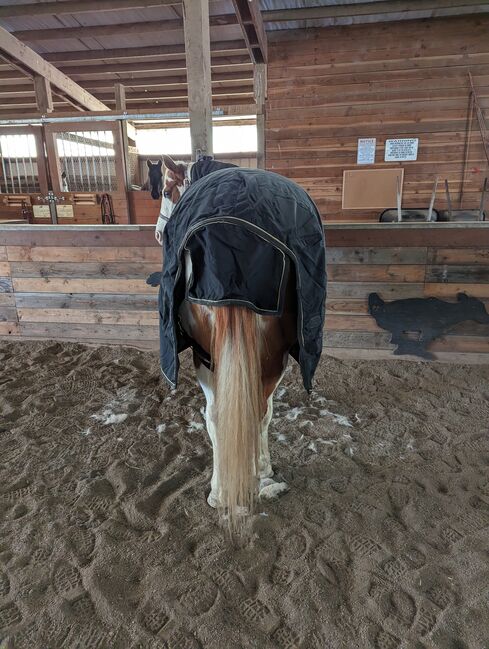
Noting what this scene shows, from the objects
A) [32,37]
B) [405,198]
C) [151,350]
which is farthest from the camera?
[405,198]

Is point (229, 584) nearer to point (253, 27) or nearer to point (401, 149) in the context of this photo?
point (253, 27)

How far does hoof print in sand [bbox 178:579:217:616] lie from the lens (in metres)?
1.27

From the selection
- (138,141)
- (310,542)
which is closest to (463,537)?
(310,542)

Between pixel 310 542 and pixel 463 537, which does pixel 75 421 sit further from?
pixel 463 537

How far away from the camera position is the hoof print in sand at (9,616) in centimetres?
122

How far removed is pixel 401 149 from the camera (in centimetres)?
546

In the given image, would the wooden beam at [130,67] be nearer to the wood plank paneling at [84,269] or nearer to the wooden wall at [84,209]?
the wooden wall at [84,209]

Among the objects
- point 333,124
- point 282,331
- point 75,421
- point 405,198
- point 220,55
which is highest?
point 220,55

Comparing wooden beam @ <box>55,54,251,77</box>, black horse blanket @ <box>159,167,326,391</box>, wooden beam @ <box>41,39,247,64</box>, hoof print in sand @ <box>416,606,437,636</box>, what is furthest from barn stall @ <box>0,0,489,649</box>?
wooden beam @ <box>55,54,251,77</box>

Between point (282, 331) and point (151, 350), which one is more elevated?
point (282, 331)

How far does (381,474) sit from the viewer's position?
76.7 inches

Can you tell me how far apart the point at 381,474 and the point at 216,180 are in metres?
1.50

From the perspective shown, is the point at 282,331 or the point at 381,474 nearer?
the point at 282,331

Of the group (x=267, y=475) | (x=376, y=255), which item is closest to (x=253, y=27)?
(x=376, y=255)
